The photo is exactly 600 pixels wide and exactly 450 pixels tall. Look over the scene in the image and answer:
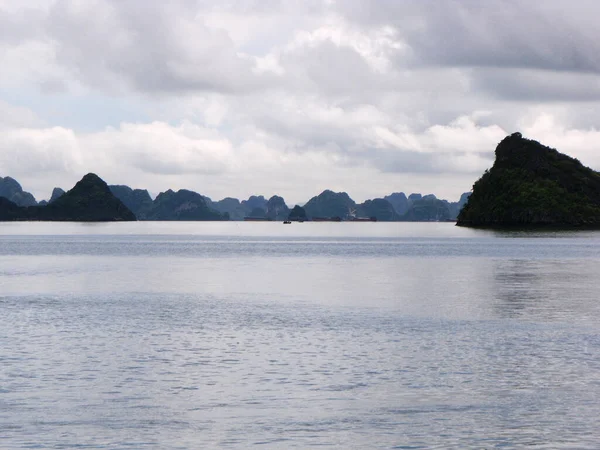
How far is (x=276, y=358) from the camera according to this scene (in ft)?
131

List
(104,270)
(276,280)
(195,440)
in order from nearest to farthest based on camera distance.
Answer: (195,440) → (276,280) → (104,270)

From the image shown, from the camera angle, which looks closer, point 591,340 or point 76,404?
point 76,404

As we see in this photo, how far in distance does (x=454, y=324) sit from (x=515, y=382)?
19976mm

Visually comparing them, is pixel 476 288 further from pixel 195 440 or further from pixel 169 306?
pixel 195 440

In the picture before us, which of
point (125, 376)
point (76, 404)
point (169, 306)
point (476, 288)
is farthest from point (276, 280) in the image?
point (76, 404)

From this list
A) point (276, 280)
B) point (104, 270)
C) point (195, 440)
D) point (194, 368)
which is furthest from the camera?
point (104, 270)

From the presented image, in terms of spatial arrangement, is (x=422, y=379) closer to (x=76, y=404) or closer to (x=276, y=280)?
(x=76, y=404)

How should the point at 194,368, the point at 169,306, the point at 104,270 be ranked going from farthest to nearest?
the point at 104,270 → the point at 169,306 → the point at 194,368

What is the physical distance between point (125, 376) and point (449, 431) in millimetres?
15551

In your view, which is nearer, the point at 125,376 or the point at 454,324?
the point at 125,376

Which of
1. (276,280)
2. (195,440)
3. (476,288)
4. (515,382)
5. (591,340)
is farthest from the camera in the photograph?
(276,280)

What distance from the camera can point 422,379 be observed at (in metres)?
34.4

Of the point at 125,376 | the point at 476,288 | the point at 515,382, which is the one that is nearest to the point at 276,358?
the point at 125,376

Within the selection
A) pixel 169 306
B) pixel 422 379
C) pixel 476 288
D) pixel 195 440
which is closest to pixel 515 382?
pixel 422 379
